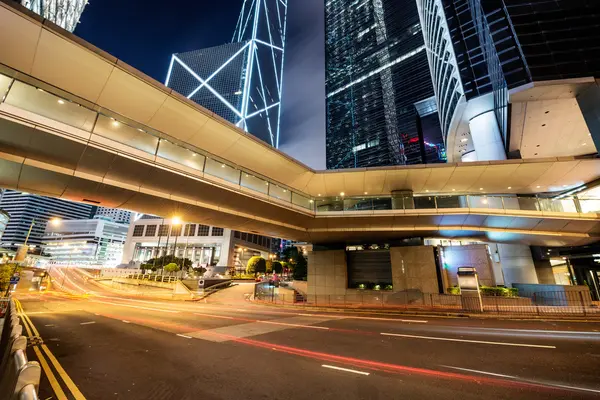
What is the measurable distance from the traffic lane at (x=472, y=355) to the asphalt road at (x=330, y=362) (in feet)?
Answer: 0.10

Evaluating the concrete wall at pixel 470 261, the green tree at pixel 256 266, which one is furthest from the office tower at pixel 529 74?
the green tree at pixel 256 266

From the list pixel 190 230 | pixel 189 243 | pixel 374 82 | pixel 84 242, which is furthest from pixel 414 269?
pixel 84 242

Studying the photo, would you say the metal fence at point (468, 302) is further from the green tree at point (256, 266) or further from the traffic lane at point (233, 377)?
the green tree at point (256, 266)

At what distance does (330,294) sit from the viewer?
27.2m

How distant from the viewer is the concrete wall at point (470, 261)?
27.4 metres

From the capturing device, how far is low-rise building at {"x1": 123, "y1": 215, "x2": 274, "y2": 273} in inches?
3686

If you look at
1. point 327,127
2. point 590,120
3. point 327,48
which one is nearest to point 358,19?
point 327,48

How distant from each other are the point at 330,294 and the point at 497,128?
99.7 feet

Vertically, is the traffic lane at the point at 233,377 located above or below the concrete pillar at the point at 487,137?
below

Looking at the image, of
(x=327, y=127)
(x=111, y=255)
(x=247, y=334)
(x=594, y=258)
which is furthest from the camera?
(x=111, y=255)

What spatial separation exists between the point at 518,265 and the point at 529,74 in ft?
60.0

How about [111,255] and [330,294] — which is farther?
[111,255]

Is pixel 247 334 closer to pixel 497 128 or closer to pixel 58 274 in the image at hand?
pixel 497 128

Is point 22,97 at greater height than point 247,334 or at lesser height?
greater
